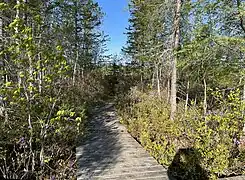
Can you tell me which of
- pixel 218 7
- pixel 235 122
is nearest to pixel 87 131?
pixel 235 122

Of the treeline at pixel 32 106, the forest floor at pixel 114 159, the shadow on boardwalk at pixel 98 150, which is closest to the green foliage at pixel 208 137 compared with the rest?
the forest floor at pixel 114 159

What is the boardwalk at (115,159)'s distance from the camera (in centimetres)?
413

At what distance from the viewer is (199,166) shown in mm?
4488

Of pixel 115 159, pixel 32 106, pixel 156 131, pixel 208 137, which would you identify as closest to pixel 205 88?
pixel 156 131

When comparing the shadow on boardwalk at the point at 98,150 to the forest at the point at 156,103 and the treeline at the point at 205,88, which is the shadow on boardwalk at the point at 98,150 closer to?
the forest at the point at 156,103

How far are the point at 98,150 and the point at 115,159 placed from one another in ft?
2.34

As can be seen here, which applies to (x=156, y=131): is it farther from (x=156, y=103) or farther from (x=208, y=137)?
(x=156, y=103)

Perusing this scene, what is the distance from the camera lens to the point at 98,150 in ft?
17.9

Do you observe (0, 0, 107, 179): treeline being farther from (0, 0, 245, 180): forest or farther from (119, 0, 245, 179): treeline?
(119, 0, 245, 179): treeline

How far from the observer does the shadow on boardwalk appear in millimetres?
4371

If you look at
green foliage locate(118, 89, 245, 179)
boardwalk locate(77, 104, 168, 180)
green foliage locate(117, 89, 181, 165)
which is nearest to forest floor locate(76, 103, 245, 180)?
boardwalk locate(77, 104, 168, 180)

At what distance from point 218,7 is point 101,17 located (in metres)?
14.1

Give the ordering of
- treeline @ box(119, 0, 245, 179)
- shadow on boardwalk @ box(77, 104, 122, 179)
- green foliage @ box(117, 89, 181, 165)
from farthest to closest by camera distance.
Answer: green foliage @ box(117, 89, 181, 165) < treeline @ box(119, 0, 245, 179) < shadow on boardwalk @ box(77, 104, 122, 179)

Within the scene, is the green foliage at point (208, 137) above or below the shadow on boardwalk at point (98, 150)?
above
